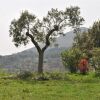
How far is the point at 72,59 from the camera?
225ft

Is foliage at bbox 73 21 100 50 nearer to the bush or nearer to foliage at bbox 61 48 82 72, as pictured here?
foliage at bbox 61 48 82 72

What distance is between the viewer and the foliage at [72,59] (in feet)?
221

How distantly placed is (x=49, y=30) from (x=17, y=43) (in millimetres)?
5119

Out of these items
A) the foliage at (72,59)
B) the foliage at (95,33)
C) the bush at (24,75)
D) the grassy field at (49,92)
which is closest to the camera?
the grassy field at (49,92)

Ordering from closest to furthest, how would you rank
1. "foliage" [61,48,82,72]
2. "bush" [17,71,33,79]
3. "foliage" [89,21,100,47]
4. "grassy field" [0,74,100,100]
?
1. "grassy field" [0,74,100,100]
2. "bush" [17,71,33,79]
3. "foliage" [61,48,82,72]
4. "foliage" [89,21,100,47]

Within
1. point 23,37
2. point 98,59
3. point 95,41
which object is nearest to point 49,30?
point 23,37

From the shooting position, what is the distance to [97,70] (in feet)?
188

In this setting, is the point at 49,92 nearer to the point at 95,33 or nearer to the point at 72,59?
the point at 72,59

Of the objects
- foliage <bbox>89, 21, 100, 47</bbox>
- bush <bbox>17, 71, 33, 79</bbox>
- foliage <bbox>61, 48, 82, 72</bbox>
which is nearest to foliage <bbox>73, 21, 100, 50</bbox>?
foliage <bbox>89, 21, 100, 47</bbox>

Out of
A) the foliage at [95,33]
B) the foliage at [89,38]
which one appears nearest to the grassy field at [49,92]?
the foliage at [89,38]

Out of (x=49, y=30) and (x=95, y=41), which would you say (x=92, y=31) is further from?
(x=49, y=30)

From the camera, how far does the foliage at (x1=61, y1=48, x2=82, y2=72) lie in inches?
2655

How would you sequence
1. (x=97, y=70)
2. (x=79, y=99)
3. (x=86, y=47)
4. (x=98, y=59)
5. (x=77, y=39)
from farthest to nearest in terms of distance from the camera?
1. (x=77, y=39)
2. (x=86, y=47)
3. (x=98, y=59)
4. (x=97, y=70)
5. (x=79, y=99)

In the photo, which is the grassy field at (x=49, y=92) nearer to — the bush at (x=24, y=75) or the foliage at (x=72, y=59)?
the bush at (x=24, y=75)
